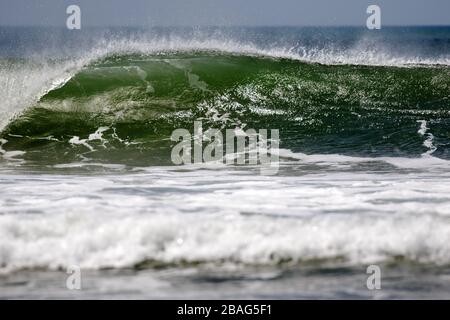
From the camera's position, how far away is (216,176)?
7957 millimetres

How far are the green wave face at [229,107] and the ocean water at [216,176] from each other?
4 centimetres

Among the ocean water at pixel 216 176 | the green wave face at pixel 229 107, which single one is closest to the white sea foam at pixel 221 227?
the ocean water at pixel 216 176

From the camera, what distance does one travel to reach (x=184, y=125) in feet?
38.1

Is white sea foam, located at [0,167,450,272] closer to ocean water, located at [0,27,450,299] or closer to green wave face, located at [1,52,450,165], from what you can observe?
ocean water, located at [0,27,450,299]

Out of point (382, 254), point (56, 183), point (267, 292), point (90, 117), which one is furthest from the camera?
point (90, 117)

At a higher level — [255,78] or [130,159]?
[255,78]

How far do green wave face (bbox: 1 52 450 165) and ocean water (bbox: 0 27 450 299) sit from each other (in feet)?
0.14

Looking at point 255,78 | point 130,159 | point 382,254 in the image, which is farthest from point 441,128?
point 382,254

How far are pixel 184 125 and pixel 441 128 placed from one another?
3933mm

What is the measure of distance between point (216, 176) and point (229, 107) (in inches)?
175

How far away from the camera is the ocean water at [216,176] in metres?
4.88

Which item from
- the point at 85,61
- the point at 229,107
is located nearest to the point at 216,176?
the point at 229,107

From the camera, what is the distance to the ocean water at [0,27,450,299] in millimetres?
4879
